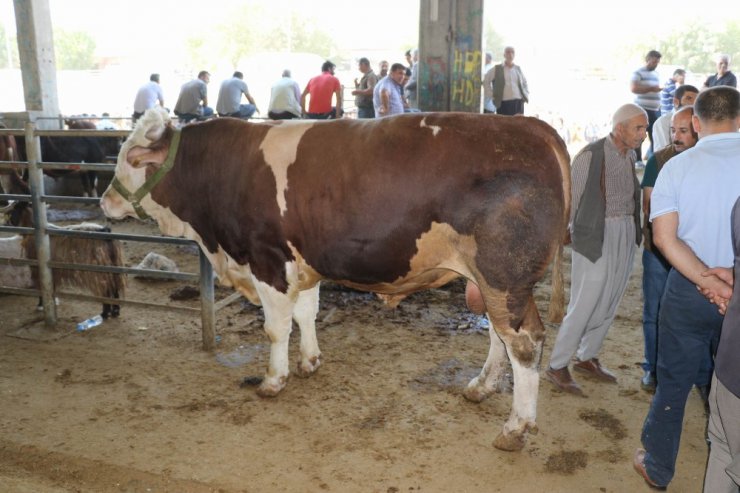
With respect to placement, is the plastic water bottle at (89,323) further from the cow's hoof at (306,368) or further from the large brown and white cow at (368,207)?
the cow's hoof at (306,368)

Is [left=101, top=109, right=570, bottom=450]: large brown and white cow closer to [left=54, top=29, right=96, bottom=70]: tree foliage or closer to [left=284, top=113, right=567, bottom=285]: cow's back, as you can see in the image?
[left=284, top=113, right=567, bottom=285]: cow's back

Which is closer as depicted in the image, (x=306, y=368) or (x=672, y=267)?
(x=672, y=267)

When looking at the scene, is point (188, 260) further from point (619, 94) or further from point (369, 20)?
point (369, 20)

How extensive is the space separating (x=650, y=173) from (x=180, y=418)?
12.0 ft

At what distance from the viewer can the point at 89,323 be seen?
20.0 ft

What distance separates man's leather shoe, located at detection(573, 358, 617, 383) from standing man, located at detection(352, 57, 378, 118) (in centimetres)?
820

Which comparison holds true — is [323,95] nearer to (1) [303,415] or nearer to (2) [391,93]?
(2) [391,93]

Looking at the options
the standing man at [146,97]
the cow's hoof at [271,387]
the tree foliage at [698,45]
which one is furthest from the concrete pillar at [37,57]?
the tree foliage at [698,45]

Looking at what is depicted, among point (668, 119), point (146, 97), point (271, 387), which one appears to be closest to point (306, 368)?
point (271, 387)

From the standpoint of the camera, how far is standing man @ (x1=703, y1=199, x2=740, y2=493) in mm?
2477

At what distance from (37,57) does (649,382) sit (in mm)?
12396

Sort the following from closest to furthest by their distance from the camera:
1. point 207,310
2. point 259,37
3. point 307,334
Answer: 1. point 307,334
2. point 207,310
3. point 259,37

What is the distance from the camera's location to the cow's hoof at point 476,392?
180 inches

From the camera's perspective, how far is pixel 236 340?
5.72 metres
